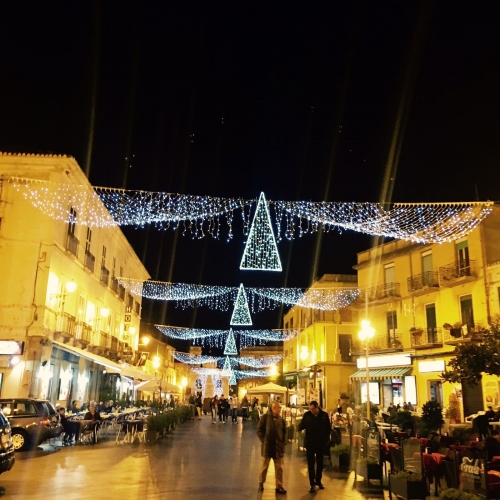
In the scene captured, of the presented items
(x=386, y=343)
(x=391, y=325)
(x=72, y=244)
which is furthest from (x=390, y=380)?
(x=72, y=244)

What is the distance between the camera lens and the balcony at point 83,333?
25.1 meters

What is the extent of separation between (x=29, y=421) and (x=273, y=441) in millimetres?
8734

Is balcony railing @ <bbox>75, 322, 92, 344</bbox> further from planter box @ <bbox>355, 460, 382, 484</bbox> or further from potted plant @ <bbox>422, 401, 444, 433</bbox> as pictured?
planter box @ <bbox>355, 460, 382, 484</bbox>

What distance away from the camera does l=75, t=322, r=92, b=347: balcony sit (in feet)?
82.3

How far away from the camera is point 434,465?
9383 mm

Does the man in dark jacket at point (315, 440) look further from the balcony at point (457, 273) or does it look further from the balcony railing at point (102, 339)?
the balcony railing at point (102, 339)

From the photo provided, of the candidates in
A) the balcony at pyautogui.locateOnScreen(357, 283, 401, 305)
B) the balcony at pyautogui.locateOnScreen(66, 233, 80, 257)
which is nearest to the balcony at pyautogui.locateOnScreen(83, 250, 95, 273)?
the balcony at pyautogui.locateOnScreen(66, 233, 80, 257)

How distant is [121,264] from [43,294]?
603 inches

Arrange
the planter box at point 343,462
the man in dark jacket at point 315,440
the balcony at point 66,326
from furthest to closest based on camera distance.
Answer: the balcony at point 66,326
the planter box at point 343,462
the man in dark jacket at point 315,440

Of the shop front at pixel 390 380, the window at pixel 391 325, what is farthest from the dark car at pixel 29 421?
the window at pixel 391 325

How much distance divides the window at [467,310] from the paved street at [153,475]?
14265mm

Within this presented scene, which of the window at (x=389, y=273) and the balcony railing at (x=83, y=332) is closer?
the balcony railing at (x=83, y=332)

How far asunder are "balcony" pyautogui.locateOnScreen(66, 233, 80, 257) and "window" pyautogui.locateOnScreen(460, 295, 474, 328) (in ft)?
62.6

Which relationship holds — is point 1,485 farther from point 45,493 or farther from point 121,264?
point 121,264
